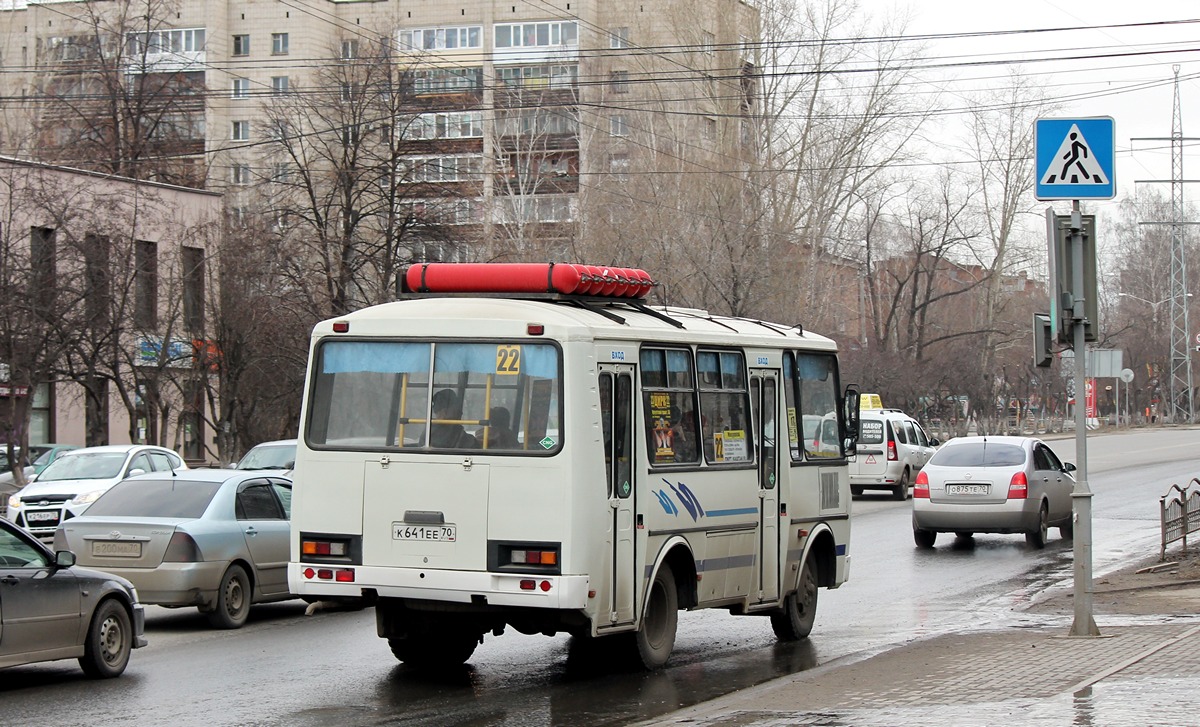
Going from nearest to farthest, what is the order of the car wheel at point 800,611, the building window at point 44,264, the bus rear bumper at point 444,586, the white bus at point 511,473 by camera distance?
the bus rear bumper at point 444,586
the white bus at point 511,473
the car wheel at point 800,611
the building window at point 44,264

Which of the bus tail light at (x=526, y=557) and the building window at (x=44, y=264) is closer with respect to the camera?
the bus tail light at (x=526, y=557)

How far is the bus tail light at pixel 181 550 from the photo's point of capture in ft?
45.7

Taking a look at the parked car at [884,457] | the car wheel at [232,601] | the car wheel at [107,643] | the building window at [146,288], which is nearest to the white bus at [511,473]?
the car wheel at [107,643]

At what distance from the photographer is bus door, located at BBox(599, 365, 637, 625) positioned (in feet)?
34.1

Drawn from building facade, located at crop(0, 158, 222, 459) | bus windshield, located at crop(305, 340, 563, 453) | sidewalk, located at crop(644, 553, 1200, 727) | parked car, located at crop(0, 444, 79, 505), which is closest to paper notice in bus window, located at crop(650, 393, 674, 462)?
bus windshield, located at crop(305, 340, 563, 453)

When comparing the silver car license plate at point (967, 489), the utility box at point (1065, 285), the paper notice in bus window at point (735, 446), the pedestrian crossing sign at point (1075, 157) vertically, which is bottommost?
the silver car license plate at point (967, 489)

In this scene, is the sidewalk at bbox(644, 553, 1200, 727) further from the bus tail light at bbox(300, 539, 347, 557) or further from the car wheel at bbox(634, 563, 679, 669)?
the bus tail light at bbox(300, 539, 347, 557)

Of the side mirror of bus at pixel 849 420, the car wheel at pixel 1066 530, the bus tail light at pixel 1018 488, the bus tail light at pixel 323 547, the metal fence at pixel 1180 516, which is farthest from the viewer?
the car wheel at pixel 1066 530

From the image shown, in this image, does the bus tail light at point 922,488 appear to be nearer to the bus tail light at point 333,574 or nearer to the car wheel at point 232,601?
the car wheel at point 232,601

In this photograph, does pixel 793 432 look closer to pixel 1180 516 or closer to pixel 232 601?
pixel 232 601

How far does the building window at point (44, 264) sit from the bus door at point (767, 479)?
64.8 feet

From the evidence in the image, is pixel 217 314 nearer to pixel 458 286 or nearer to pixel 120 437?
pixel 120 437

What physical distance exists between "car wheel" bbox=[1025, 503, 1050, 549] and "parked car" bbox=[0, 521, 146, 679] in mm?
15111

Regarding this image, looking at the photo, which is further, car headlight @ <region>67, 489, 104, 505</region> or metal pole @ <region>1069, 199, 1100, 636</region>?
car headlight @ <region>67, 489, 104, 505</region>
